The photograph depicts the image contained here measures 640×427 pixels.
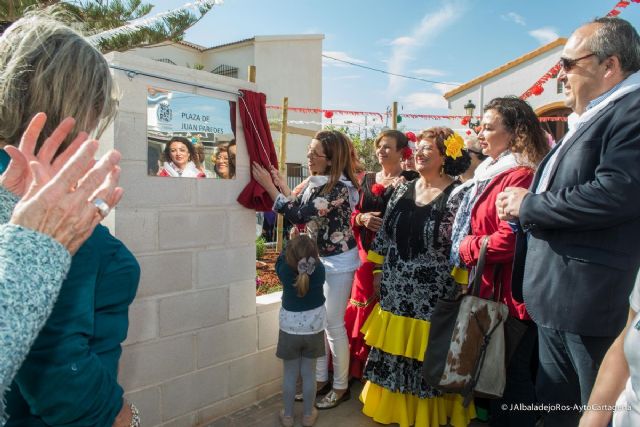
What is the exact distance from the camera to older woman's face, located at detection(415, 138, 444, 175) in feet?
10.1

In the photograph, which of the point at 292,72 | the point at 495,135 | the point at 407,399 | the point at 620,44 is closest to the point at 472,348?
the point at 407,399

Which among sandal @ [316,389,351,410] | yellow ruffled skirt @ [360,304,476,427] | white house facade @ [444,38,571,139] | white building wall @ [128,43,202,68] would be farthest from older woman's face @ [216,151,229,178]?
white building wall @ [128,43,202,68]

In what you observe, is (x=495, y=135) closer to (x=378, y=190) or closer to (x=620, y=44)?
(x=620, y=44)

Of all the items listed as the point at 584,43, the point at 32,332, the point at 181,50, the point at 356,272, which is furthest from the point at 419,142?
the point at 181,50

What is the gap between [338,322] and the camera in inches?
130

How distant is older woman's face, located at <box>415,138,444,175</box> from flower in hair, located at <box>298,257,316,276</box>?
1030 mm

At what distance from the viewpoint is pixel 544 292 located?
1.80 metres

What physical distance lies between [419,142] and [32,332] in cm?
284

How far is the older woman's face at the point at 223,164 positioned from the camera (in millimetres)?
2895

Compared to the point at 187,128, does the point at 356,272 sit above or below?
below

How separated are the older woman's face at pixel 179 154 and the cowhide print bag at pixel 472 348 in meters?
1.77

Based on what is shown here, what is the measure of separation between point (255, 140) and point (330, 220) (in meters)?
0.80

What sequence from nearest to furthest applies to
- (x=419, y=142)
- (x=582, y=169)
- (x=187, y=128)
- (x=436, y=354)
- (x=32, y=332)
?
(x=32, y=332) → (x=582, y=169) → (x=436, y=354) → (x=187, y=128) → (x=419, y=142)

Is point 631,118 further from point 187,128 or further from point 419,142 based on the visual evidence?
point 187,128
